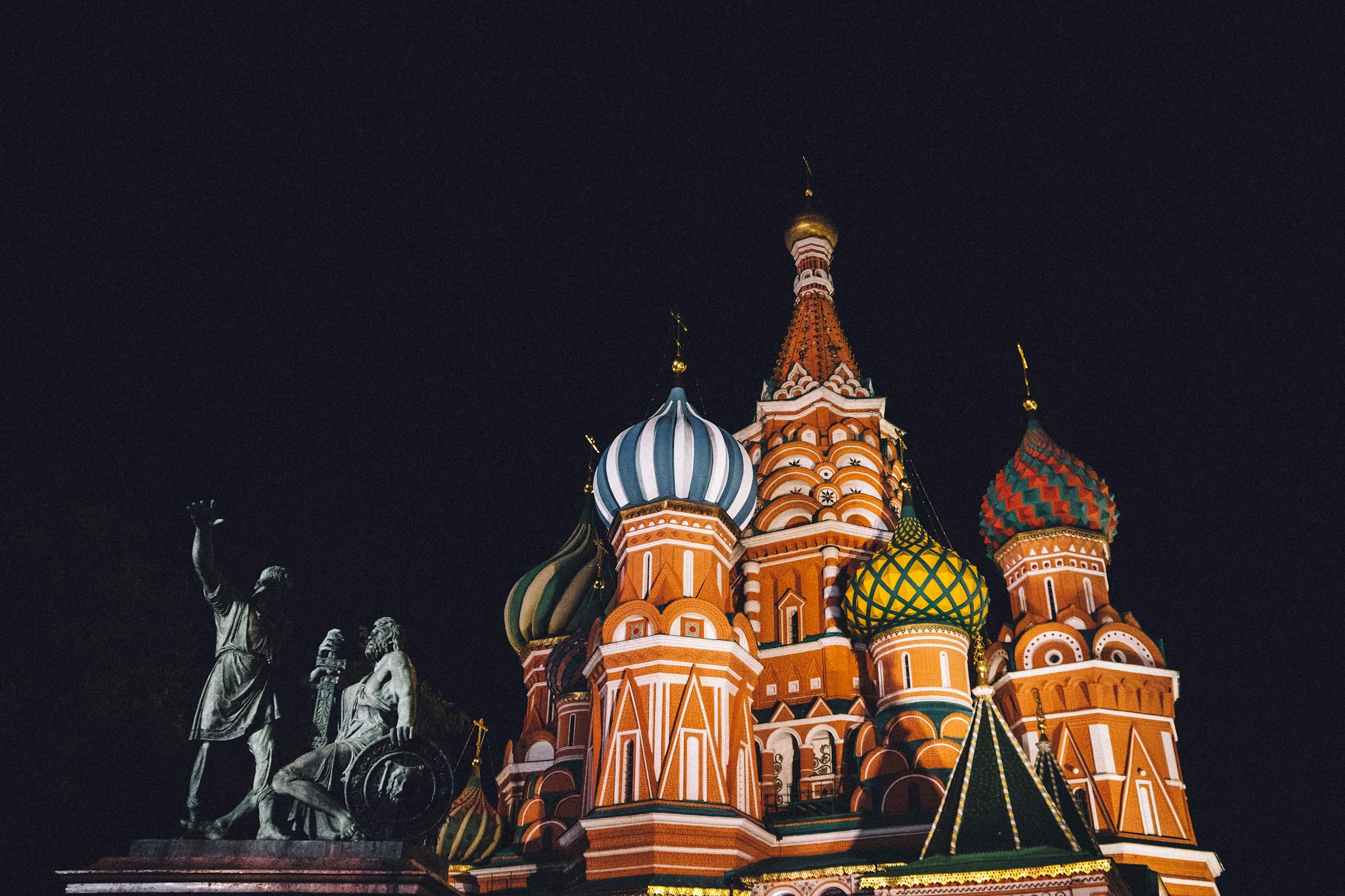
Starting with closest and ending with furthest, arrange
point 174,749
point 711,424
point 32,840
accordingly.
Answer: point 32,840 → point 174,749 → point 711,424

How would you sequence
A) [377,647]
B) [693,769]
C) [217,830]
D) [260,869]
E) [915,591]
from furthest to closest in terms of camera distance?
[915,591], [693,769], [377,647], [217,830], [260,869]

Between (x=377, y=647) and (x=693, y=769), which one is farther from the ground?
(x=693, y=769)

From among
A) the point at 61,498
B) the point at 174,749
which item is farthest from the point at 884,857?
the point at 61,498

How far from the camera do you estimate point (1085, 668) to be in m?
19.9

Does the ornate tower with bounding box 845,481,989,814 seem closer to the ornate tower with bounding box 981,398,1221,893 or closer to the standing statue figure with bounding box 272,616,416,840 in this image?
the ornate tower with bounding box 981,398,1221,893

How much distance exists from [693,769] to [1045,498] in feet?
32.4

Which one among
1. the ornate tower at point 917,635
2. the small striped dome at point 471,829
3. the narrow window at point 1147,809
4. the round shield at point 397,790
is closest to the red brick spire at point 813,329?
the ornate tower at point 917,635

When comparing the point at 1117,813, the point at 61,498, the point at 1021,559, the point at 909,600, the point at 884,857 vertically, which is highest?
the point at 1021,559

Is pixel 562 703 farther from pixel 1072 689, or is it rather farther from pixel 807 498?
pixel 1072 689

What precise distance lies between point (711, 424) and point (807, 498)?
13.7ft

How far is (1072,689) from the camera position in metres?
20.0

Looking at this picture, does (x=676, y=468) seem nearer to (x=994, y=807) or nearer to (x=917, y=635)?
(x=917, y=635)

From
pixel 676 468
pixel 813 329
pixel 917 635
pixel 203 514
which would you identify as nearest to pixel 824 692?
pixel 917 635

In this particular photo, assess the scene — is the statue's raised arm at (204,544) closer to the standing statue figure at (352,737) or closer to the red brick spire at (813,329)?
the standing statue figure at (352,737)
